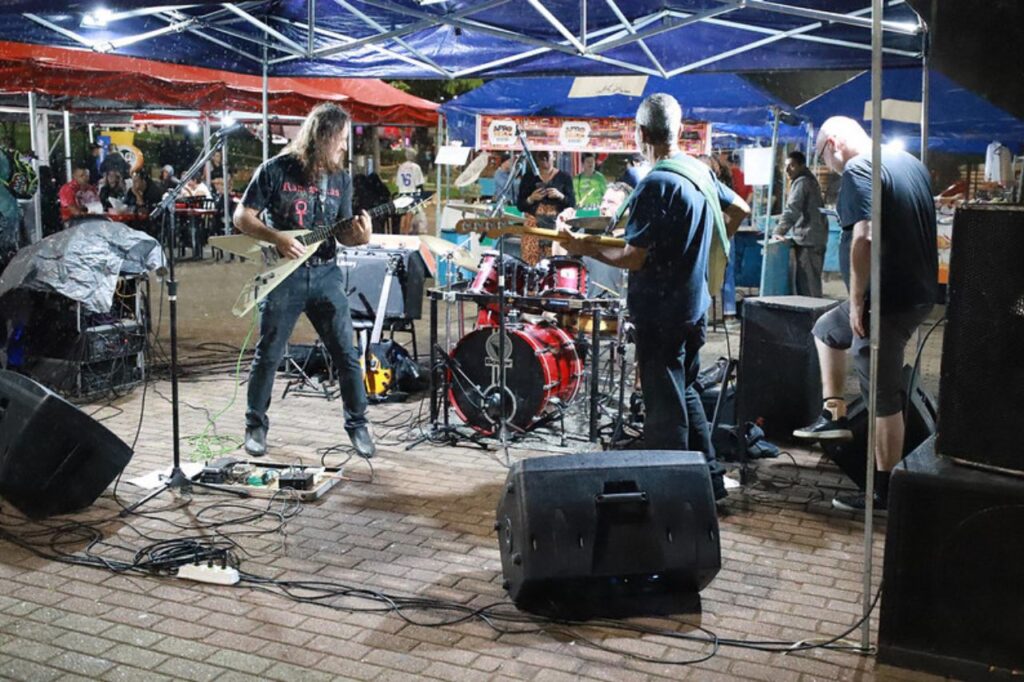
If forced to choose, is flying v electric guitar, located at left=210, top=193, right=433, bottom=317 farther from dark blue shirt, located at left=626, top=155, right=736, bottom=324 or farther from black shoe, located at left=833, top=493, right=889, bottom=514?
black shoe, located at left=833, top=493, right=889, bottom=514

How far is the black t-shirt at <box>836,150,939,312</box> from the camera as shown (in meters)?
4.46

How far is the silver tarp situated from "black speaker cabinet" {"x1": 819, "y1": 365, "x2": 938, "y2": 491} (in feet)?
15.5

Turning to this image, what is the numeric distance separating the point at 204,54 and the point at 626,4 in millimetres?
3404

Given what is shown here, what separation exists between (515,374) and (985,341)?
3470 millimetres

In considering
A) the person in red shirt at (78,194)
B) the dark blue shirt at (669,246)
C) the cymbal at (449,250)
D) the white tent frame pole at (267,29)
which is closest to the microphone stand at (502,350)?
the cymbal at (449,250)

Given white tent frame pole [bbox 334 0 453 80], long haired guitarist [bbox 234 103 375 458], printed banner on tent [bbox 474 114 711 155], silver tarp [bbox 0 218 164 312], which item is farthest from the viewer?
printed banner on tent [bbox 474 114 711 155]

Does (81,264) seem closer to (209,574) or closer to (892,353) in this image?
(209,574)

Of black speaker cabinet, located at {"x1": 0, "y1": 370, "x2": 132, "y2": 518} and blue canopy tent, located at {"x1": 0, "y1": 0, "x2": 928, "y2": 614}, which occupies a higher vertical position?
blue canopy tent, located at {"x1": 0, "y1": 0, "x2": 928, "y2": 614}

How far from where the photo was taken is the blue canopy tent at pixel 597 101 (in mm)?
10914

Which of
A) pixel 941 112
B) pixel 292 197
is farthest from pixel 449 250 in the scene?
pixel 941 112

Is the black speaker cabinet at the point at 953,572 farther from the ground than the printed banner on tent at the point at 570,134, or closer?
closer

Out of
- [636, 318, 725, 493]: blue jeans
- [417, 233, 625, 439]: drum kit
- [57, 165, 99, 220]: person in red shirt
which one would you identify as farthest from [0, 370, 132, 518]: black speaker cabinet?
[57, 165, 99, 220]: person in red shirt

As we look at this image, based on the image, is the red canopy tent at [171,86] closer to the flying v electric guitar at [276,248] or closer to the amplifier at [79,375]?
the amplifier at [79,375]

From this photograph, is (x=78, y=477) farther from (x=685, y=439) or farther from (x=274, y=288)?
(x=685, y=439)
